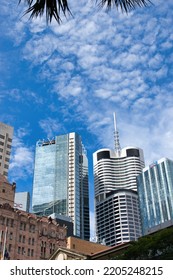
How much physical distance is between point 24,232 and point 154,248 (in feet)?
214

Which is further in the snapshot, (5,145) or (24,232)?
(5,145)

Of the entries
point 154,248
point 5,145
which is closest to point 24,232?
point 5,145

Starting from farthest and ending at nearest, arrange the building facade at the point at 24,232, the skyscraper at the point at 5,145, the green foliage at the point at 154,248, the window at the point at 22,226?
the skyscraper at the point at 5,145
the window at the point at 22,226
the building facade at the point at 24,232
the green foliage at the point at 154,248

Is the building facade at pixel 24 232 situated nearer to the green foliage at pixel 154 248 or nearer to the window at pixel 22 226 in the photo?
the window at pixel 22 226

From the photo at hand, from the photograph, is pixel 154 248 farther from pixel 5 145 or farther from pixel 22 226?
pixel 5 145

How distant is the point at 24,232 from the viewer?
3684 inches

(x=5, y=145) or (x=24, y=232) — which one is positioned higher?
(x=5, y=145)

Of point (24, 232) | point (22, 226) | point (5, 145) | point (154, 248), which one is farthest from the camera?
point (5, 145)

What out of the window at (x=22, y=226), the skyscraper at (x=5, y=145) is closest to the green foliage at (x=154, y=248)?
the window at (x=22, y=226)

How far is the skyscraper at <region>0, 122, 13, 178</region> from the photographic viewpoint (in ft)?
404

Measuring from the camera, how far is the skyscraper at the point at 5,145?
404 ft

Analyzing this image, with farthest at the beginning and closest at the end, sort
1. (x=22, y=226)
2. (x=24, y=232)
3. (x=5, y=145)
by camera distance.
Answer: (x=5, y=145) → (x=22, y=226) → (x=24, y=232)

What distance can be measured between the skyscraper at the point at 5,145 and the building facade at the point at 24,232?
79.9ft
